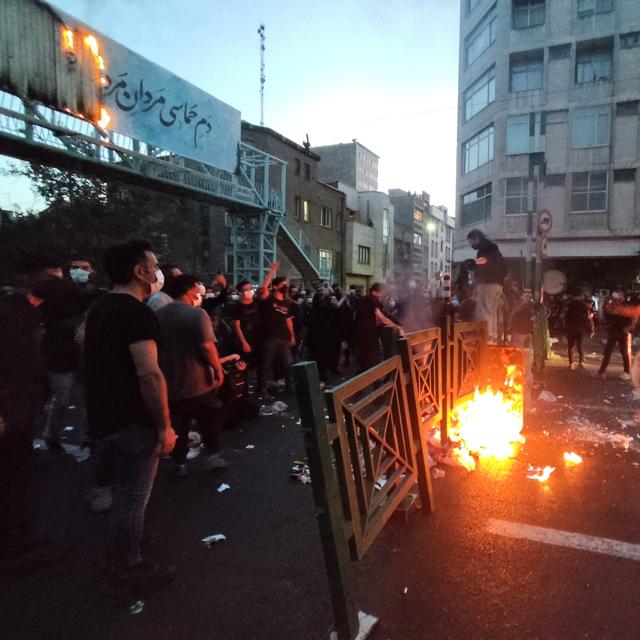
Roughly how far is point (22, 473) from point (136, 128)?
10.8 metres

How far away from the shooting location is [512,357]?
232 inches

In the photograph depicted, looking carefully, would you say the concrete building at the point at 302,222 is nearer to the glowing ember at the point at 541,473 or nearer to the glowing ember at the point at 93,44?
the glowing ember at the point at 93,44

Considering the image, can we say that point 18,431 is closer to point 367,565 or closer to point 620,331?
point 367,565

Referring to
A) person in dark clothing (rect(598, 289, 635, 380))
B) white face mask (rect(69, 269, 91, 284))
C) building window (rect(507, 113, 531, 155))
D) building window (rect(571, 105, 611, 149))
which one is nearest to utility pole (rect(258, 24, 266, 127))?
building window (rect(507, 113, 531, 155))

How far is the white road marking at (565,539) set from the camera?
314cm

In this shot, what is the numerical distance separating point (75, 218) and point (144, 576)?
1364 cm

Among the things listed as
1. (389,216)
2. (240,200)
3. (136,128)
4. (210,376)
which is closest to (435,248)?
(389,216)

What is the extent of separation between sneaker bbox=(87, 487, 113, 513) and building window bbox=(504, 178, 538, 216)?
2862cm

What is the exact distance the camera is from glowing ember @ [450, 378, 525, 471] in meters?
5.25

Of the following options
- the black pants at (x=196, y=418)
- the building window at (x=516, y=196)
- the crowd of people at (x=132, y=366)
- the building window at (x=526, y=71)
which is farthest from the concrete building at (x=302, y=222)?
the black pants at (x=196, y=418)

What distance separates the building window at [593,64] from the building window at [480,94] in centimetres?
466

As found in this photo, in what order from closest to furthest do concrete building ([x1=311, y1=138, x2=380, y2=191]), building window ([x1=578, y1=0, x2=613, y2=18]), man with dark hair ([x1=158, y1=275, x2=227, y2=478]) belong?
man with dark hair ([x1=158, y1=275, x2=227, y2=478]), building window ([x1=578, y1=0, x2=613, y2=18]), concrete building ([x1=311, y1=138, x2=380, y2=191])

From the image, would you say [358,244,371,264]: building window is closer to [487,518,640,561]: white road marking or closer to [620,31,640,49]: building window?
[620,31,640,49]: building window

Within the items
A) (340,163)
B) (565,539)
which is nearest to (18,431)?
(565,539)
